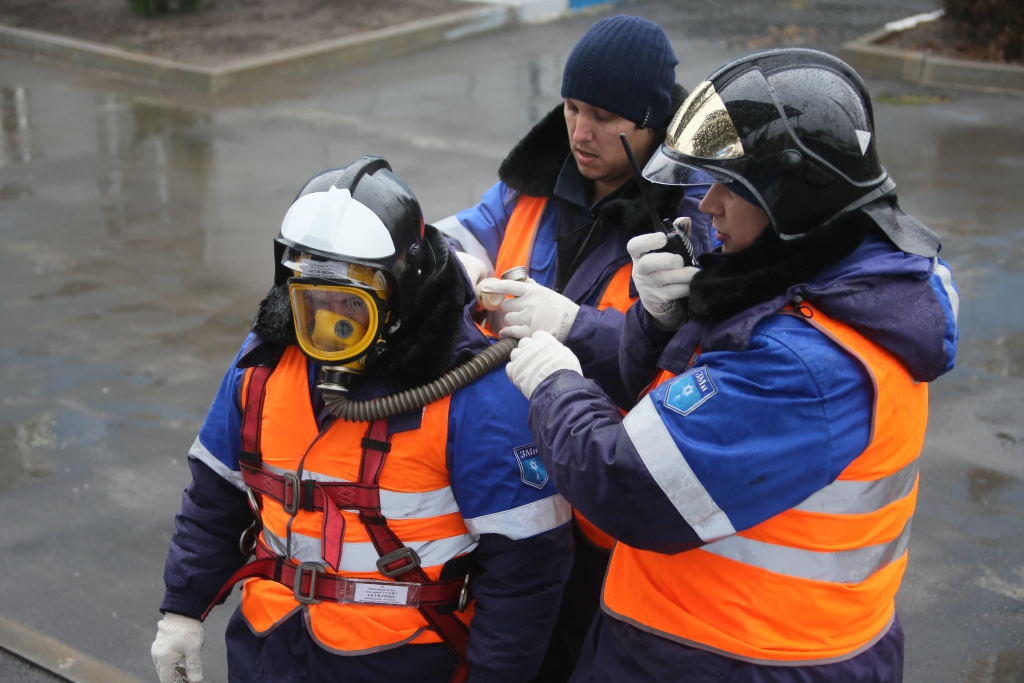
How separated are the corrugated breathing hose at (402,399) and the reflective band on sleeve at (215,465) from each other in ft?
1.29

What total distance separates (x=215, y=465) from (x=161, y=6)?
520 inches

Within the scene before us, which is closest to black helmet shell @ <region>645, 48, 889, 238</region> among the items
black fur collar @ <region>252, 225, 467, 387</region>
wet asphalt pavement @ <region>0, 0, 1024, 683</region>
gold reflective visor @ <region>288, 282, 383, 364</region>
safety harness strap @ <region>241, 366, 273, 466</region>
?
black fur collar @ <region>252, 225, 467, 387</region>

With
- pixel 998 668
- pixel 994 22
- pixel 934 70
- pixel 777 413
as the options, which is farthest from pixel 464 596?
pixel 994 22

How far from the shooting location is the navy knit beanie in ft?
9.68

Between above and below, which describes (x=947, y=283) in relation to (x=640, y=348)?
above

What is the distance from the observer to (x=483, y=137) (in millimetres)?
9945

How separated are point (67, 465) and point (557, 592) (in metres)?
3.43

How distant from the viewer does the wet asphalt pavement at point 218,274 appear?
13.4 feet

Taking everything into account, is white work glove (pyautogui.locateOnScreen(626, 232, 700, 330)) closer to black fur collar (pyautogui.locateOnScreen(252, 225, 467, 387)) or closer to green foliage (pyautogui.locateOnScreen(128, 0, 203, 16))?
black fur collar (pyautogui.locateOnScreen(252, 225, 467, 387))

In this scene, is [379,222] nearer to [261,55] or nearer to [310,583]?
[310,583]

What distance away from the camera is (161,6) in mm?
13977

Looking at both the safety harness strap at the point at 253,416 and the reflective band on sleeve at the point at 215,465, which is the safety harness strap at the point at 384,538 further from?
the reflective band on sleeve at the point at 215,465

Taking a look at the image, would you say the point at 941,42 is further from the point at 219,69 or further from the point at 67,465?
the point at 67,465

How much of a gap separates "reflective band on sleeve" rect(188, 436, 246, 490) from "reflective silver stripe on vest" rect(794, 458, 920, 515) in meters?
1.42
